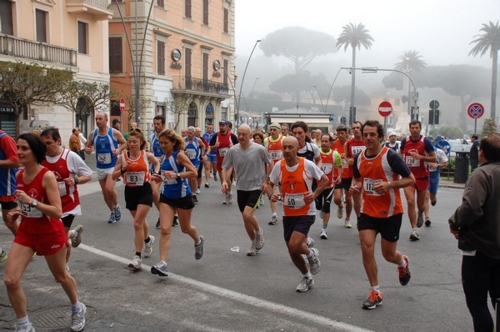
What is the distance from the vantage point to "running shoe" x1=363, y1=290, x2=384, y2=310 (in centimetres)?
545

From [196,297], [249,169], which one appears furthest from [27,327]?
[249,169]

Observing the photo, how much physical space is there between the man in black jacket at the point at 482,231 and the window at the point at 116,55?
3641 centimetres

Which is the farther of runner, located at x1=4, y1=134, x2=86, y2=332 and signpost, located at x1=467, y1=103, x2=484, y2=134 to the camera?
signpost, located at x1=467, y1=103, x2=484, y2=134

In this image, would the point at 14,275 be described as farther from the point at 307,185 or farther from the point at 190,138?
the point at 190,138

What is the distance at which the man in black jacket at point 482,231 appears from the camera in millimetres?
3895

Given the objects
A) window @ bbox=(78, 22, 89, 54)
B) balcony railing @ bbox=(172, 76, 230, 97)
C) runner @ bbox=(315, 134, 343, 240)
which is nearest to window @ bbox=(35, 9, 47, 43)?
window @ bbox=(78, 22, 89, 54)

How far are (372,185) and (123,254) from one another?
3.88 m

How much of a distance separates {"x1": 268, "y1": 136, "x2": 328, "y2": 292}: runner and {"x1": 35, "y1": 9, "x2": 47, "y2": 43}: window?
24578 millimetres

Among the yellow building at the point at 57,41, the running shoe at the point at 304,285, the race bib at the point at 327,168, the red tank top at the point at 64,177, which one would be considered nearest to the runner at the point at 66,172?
the red tank top at the point at 64,177

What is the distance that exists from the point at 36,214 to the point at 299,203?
285cm

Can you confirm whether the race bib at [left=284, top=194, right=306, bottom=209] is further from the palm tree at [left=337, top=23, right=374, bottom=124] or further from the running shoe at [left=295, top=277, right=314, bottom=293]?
the palm tree at [left=337, top=23, right=374, bottom=124]

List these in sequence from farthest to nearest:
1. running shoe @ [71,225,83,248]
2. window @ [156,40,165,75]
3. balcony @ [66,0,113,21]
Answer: window @ [156,40,165,75] < balcony @ [66,0,113,21] < running shoe @ [71,225,83,248]

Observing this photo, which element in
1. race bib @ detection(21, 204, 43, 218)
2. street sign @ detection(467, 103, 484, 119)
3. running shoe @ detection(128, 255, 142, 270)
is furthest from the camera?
street sign @ detection(467, 103, 484, 119)

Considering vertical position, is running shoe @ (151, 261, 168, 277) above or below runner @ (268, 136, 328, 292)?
below
